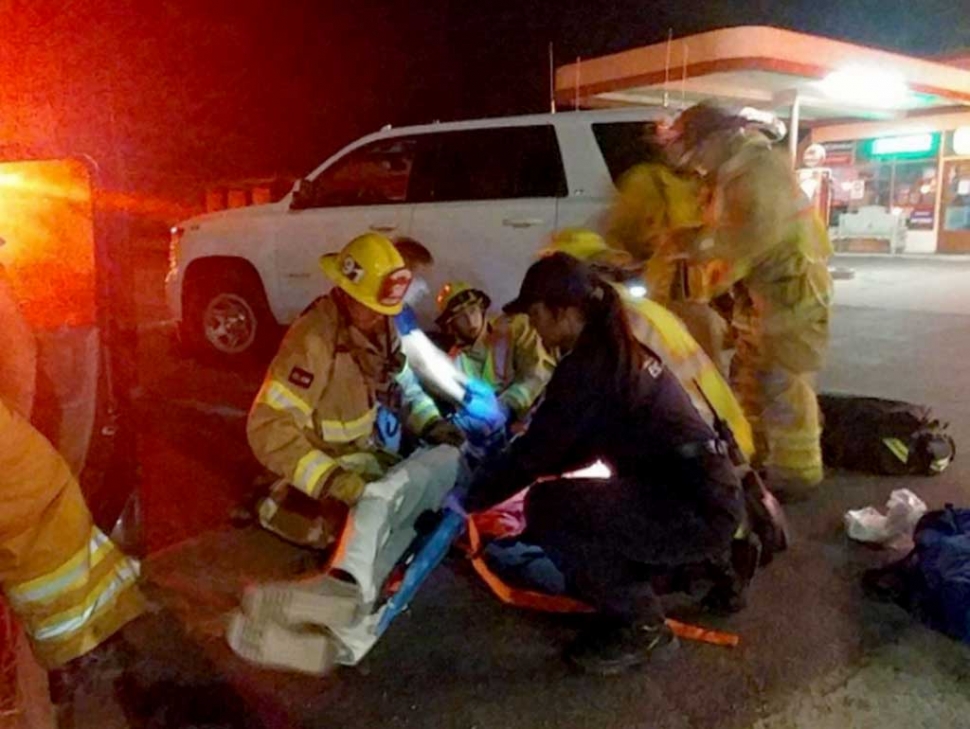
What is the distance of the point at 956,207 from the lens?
22.1 m

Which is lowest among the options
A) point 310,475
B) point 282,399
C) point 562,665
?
point 562,665

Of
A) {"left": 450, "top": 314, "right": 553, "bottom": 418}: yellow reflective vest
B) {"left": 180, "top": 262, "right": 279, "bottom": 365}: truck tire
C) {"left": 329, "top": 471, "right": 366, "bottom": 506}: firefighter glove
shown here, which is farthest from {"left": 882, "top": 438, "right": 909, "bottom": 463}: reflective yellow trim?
{"left": 180, "top": 262, "right": 279, "bottom": 365}: truck tire

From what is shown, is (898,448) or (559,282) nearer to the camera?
(559,282)

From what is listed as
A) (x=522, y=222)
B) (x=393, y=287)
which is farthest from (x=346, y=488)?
(x=522, y=222)

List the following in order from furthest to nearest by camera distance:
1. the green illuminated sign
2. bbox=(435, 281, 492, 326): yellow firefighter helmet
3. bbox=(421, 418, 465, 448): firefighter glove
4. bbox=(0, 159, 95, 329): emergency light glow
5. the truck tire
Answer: the green illuminated sign → the truck tire → bbox=(435, 281, 492, 326): yellow firefighter helmet → bbox=(421, 418, 465, 448): firefighter glove → bbox=(0, 159, 95, 329): emergency light glow

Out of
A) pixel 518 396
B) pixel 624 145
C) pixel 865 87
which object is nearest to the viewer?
pixel 518 396

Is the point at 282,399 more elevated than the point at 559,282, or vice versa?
the point at 559,282

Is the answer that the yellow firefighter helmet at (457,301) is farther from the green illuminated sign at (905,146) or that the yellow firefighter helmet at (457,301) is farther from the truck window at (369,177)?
the green illuminated sign at (905,146)

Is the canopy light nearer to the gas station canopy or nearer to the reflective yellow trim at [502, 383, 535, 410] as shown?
the gas station canopy

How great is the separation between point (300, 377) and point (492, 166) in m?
4.32

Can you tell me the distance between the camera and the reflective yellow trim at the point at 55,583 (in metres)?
2.32

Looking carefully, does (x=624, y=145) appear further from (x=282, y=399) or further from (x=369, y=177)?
(x=282, y=399)

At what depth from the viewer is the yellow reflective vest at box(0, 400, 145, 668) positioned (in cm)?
220

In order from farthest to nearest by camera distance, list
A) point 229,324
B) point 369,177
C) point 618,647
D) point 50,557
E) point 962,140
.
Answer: point 962,140 → point 229,324 → point 369,177 → point 618,647 → point 50,557
